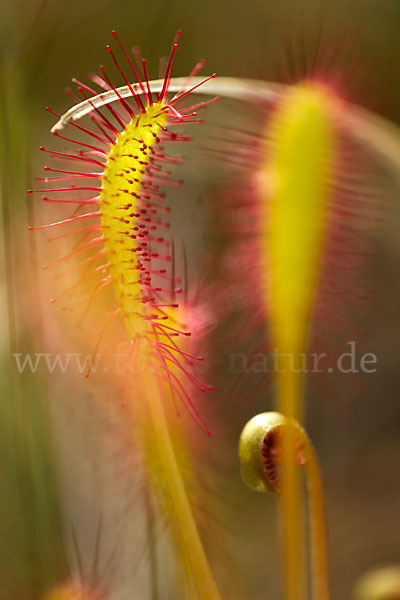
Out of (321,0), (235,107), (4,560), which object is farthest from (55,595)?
(321,0)

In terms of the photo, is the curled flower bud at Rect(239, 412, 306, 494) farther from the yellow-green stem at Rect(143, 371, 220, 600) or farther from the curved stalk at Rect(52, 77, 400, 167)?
the curved stalk at Rect(52, 77, 400, 167)

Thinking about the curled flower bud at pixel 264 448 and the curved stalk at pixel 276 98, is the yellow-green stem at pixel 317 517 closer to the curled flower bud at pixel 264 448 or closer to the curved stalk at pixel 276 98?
the curled flower bud at pixel 264 448

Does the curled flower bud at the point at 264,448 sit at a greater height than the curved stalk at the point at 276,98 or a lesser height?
lesser

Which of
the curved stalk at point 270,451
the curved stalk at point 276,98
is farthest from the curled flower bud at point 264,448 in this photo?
the curved stalk at point 276,98

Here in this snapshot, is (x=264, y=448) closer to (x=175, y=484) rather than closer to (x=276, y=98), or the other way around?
(x=175, y=484)

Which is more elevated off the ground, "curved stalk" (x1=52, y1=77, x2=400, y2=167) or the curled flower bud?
"curved stalk" (x1=52, y1=77, x2=400, y2=167)

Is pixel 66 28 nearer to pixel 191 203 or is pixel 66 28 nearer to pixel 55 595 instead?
pixel 191 203

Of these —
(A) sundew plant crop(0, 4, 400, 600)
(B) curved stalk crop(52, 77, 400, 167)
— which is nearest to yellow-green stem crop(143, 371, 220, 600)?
(A) sundew plant crop(0, 4, 400, 600)

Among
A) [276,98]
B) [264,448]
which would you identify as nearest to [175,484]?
[264,448]
